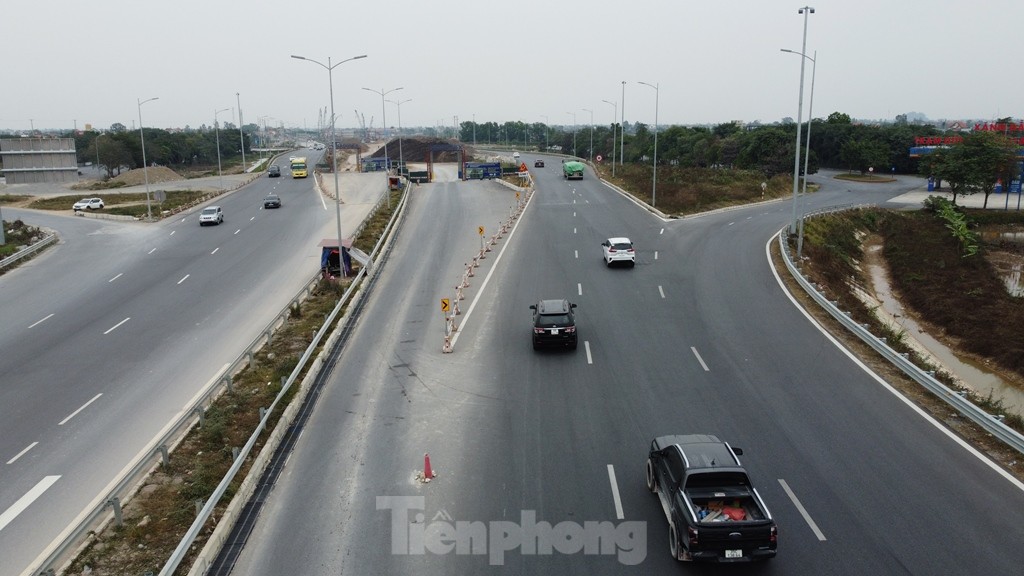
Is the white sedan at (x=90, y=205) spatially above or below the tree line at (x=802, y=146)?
below

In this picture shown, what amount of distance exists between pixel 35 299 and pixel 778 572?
35359 millimetres

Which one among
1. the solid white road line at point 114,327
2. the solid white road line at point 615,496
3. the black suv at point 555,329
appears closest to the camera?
the solid white road line at point 615,496

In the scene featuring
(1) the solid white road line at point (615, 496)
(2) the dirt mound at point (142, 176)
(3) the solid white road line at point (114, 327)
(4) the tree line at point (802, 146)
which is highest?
(4) the tree line at point (802, 146)

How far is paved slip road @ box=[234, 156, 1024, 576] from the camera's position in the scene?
13117 millimetres

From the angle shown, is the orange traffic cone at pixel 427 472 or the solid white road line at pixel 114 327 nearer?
the orange traffic cone at pixel 427 472

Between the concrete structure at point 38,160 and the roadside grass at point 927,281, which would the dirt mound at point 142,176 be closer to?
the concrete structure at point 38,160

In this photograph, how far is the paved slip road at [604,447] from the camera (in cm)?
1312

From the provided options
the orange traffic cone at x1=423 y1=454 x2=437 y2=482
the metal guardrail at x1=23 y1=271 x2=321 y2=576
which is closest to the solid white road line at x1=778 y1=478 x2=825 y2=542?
the orange traffic cone at x1=423 y1=454 x2=437 y2=482

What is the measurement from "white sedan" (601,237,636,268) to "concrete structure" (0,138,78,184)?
113105mm

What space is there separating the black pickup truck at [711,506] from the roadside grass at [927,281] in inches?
416

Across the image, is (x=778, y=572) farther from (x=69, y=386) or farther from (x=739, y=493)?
(x=69, y=386)

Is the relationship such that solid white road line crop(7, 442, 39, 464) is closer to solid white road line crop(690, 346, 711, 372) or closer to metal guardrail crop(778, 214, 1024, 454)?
solid white road line crop(690, 346, 711, 372)

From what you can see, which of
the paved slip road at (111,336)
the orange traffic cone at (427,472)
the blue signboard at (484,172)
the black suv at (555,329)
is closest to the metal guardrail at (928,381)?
the black suv at (555,329)

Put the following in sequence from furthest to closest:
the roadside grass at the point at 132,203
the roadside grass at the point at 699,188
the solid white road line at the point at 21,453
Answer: the roadside grass at the point at 132,203
the roadside grass at the point at 699,188
the solid white road line at the point at 21,453
